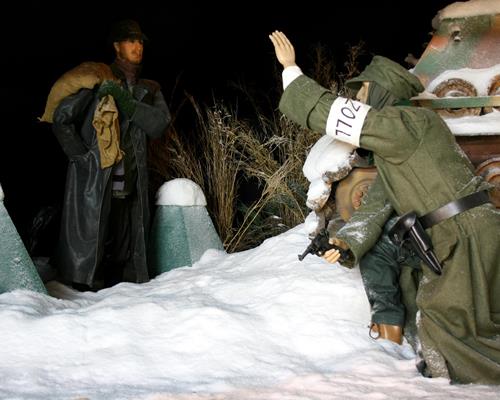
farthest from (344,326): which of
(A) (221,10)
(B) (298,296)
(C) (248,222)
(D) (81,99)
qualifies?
(A) (221,10)

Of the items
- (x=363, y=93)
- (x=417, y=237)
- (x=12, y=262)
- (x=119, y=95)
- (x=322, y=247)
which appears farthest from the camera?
(x=119, y=95)

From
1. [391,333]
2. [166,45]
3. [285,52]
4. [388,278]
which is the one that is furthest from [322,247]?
[166,45]

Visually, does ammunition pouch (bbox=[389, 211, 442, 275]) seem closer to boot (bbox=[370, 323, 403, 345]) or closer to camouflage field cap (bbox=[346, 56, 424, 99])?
boot (bbox=[370, 323, 403, 345])

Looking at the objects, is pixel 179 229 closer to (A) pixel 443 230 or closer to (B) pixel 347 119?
(B) pixel 347 119

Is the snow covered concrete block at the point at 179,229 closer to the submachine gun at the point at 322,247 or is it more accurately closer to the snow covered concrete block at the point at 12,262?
the snow covered concrete block at the point at 12,262

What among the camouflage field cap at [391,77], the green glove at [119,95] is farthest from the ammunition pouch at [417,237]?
the green glove at [119,95]

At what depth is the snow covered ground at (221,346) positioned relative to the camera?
8.25 ft

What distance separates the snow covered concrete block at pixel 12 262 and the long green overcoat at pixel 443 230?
5.79ft

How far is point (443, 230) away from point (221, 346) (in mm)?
1010

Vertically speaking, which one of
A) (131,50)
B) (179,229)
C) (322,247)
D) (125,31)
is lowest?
(179,229)

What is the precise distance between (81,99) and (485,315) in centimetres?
271

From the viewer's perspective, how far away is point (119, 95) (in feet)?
14.0

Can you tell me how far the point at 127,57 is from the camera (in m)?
4.47

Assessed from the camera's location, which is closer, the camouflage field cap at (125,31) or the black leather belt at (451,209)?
the black leather belt at (451,209)
